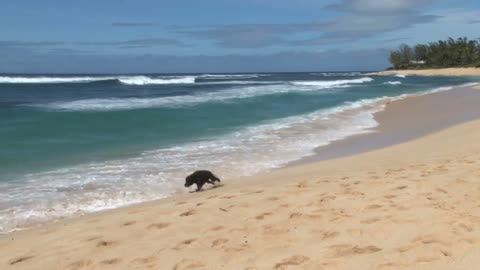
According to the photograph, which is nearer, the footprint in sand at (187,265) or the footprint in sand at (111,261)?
the footprint in sand at (187,265)

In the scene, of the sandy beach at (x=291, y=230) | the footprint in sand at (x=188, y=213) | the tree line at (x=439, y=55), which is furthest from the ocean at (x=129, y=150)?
the tree line at (x=439, y=55)

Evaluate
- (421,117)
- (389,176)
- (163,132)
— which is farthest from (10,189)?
(421,117)

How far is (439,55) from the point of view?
114 meters

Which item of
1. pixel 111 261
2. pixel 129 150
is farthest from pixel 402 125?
pixel 111 261

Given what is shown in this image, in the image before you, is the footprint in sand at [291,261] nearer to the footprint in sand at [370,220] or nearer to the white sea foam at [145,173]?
the footprint in sand at [370,220]

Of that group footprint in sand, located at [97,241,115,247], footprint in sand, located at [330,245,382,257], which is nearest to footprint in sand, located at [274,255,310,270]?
footprint in sand, located at [330,245,382,257]

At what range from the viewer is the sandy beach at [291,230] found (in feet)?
11.7

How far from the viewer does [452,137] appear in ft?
37.7

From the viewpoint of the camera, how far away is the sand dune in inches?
140

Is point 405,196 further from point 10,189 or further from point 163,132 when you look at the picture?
point 163,132

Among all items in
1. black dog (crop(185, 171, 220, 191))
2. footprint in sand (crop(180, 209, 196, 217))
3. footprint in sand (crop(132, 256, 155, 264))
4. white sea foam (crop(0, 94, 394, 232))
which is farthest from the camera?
black dog (crop(185, 171, 220, 191))

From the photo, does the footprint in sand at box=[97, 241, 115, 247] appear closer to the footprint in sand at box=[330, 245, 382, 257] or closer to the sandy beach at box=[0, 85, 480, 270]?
the sandy beach at box=[0, 85, 480, 270]

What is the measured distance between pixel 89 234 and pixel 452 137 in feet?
31.2

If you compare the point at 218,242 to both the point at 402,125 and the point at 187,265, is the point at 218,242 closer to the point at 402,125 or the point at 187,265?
the point at 187,265
